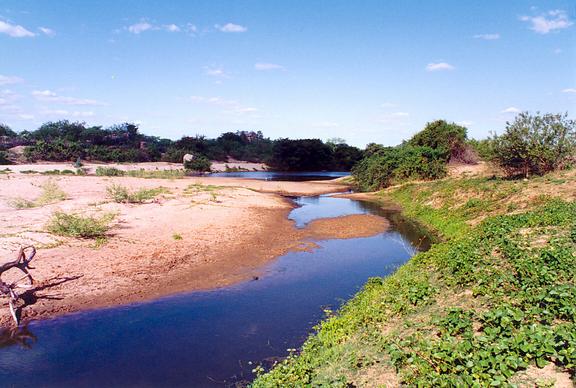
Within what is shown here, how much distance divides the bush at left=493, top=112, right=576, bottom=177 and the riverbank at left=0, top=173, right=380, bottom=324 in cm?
963

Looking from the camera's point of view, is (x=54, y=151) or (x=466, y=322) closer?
(x=466, y=322)

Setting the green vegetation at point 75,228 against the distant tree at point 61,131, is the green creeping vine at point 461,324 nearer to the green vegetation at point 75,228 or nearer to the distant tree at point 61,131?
the green vegetation at point 75,228

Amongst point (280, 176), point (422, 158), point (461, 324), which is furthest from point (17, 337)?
point (280, 176)

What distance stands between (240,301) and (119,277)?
170 inches

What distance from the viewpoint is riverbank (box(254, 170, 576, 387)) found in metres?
5.00

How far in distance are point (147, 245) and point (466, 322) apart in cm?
1269

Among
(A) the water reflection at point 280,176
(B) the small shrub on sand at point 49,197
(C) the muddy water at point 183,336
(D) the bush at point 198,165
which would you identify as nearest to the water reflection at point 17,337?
(C) the muddy water at point 183,336

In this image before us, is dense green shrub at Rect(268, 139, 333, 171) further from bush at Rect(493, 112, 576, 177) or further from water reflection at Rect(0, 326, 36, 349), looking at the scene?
water reflection at Rect(0, 326, 36, 349)

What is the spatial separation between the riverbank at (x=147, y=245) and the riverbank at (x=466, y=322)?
227 inches

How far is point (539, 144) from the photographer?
22.2m

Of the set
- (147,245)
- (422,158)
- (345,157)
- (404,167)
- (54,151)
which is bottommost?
(147,245)

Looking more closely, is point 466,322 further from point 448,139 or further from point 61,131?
point 61,131

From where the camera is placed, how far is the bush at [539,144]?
22.1 metres

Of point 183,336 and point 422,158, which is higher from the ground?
point 422,158
